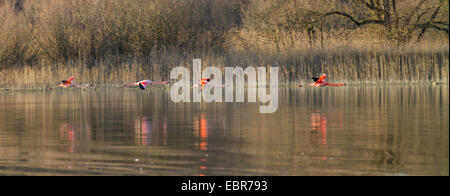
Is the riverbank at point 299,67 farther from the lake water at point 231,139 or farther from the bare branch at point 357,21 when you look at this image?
the lake water at point 231,139

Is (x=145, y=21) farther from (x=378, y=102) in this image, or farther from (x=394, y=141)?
(x=394, y=141)

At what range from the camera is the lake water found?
10078mm

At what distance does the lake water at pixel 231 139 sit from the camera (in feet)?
33.1

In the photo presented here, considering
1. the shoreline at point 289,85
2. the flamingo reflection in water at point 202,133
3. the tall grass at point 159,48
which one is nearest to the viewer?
the flamingo reflection in water at point 202,133

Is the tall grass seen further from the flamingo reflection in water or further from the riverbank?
the flamingo reflection in water

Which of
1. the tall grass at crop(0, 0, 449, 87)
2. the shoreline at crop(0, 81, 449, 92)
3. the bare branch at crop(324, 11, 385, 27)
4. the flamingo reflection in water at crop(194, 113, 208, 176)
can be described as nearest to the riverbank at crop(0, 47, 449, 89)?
the tall grass at crop(0, 0, 449, 87)

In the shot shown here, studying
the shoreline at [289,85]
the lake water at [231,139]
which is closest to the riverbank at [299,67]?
the shoreline at [289,85]

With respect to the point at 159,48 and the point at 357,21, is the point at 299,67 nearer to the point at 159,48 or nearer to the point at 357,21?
the point at 357,21

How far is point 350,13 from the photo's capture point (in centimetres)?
4056

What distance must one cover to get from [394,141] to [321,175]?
122 inches

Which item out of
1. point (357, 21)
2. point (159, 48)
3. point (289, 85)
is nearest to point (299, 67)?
point (289, 85)

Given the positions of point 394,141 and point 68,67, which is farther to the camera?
point 68,67

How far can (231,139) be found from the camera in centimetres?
1293
